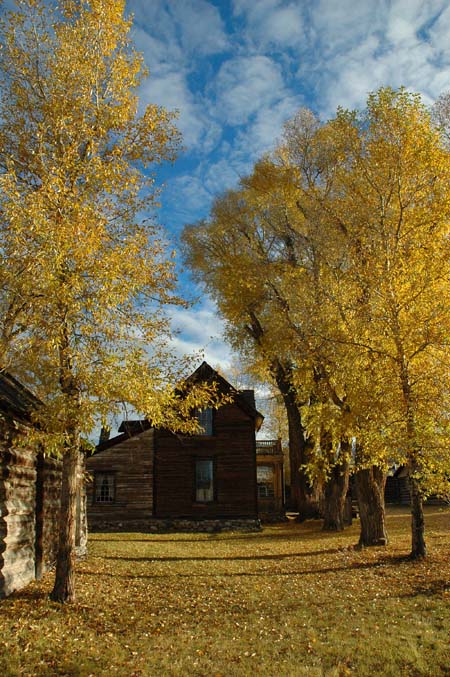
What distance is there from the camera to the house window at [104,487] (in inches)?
1109

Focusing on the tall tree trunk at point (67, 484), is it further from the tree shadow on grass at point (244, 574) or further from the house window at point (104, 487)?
the house window at point (104, 487)

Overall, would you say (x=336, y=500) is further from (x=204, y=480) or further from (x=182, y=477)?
(x=182, y=477)

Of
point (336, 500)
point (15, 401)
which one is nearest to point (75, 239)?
point (15, 401)

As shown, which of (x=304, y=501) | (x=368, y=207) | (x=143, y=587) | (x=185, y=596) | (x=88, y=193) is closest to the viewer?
(x=88, y=193)

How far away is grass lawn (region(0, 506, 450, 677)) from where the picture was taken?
724cm

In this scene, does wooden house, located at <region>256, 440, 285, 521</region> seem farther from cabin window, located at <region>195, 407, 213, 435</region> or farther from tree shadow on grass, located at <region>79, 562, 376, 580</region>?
tree shadow on grass, located at <region>79, 562, 376, 580</region>

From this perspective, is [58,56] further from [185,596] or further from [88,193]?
[185,596]

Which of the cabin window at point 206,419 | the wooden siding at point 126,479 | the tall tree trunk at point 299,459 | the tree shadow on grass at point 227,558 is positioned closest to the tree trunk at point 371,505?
the tree shadow on grass at point 227,558

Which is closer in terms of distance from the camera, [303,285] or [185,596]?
[185,596]

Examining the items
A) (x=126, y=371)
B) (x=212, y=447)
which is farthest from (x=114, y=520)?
(x=126, y=371)

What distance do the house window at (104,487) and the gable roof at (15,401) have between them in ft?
51.7

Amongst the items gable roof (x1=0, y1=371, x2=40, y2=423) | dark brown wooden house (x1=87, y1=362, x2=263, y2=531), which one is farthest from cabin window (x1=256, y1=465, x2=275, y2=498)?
gable roof (x1=0, y1=371, x2=40, y2=423)

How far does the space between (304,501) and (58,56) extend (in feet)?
83.7

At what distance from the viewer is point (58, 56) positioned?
1099 cm
